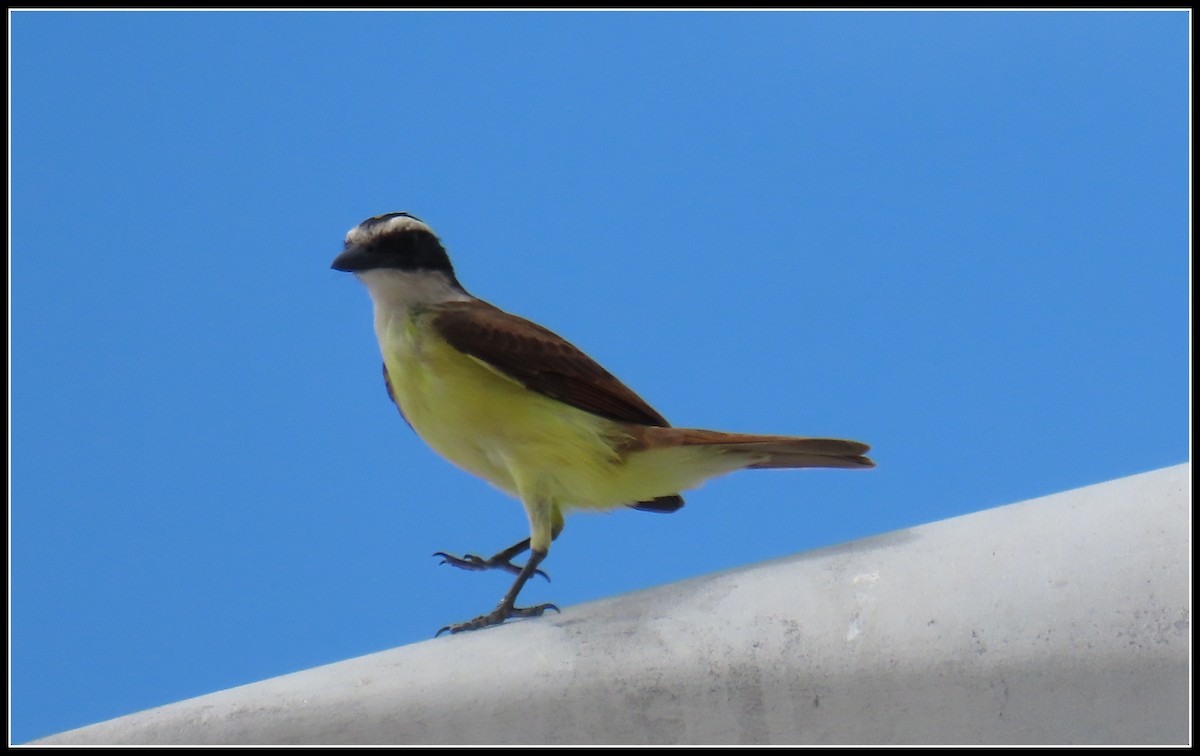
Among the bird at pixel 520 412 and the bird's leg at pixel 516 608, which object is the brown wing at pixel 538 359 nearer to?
the bird at pixel 520 412

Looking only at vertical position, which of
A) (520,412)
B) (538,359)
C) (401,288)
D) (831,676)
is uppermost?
(401,288)

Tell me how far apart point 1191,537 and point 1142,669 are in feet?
1.18

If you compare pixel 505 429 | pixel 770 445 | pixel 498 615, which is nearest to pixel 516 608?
pixel 498 615

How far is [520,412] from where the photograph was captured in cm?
331

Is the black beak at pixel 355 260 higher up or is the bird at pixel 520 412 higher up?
the black beak at pixel 355 260

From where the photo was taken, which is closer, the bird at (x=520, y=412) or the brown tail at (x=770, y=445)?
the bird at (x=520, y=412)

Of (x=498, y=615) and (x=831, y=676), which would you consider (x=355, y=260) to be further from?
(x=831, y=676)

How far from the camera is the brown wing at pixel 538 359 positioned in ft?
10.9

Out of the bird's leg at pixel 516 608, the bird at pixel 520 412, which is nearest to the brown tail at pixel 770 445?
the bird at pixel 520 412

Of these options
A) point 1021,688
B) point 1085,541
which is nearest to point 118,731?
point 1021,688

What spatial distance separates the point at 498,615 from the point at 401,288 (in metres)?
0.89

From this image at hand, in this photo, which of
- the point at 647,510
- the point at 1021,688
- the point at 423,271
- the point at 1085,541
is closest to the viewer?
the point at 1021,688

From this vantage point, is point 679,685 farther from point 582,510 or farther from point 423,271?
point 423,271

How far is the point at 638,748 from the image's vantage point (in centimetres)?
297
